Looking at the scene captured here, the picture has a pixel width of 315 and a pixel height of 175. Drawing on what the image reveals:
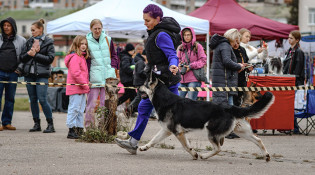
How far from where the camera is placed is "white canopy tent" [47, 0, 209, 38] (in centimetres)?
1397

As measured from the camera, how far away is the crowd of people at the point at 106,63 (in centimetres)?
691

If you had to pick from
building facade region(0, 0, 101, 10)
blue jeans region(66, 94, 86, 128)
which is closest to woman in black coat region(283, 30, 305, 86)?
blue jeans region(66, 94, 86, 128)

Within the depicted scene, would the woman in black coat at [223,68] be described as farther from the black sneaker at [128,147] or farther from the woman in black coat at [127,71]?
the woman in black coat at [127,71]

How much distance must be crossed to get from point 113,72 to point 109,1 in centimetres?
615

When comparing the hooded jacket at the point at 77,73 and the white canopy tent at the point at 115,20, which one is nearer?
the hooded jacket at the point at 77,73

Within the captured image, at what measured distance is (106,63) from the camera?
30.1ft

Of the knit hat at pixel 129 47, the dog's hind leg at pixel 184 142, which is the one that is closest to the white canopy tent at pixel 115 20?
the knit hat at pixel 129 47

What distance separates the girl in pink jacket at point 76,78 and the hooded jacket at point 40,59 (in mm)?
959

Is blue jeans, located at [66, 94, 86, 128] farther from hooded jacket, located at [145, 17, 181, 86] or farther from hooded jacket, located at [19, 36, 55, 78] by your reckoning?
hooded jacket, located at [145, 17, 181, 86]

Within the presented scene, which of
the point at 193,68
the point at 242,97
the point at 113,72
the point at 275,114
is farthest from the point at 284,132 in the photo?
the point at 113,72

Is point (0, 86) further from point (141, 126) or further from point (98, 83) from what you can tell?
point (141, 126)

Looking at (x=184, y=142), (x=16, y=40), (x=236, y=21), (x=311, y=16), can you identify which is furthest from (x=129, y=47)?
(x=311, y=16)

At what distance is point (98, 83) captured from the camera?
29.8 ft

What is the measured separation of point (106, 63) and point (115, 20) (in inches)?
195
